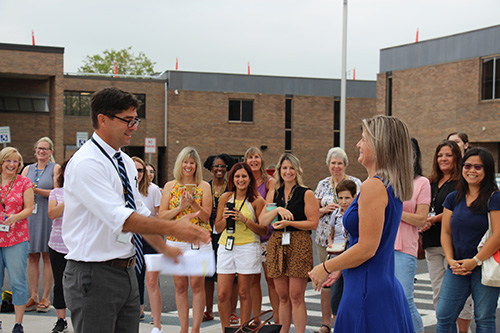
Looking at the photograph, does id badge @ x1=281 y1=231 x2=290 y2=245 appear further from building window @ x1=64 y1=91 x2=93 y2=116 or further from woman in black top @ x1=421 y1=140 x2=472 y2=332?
building window @ x1=64 y1=91 x2=93 y2=116

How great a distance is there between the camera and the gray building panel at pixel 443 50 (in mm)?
29359

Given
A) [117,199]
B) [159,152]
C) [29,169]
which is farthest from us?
[159,152]

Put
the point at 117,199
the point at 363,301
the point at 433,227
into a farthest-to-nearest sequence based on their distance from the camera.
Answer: the point at 433,227
the point at 363,301
the point at 117,199

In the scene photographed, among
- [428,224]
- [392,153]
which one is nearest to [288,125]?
[428,224]

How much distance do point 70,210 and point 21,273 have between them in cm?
370

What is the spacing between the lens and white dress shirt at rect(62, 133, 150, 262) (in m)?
3.25

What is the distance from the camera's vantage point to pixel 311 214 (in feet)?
21.4

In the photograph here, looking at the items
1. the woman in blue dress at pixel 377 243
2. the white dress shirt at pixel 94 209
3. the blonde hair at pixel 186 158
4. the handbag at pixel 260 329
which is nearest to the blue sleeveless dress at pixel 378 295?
the woman in blue dress at pixel 377 243

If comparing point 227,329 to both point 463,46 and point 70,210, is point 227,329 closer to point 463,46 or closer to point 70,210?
point 70,210

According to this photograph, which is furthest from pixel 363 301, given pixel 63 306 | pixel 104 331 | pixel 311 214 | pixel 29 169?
pixel 29 169

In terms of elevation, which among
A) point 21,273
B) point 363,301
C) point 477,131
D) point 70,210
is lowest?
point 21,273

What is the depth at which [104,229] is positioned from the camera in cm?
337

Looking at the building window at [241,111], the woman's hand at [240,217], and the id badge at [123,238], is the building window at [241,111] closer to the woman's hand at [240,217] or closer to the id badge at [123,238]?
the woman's hand at [240,217]

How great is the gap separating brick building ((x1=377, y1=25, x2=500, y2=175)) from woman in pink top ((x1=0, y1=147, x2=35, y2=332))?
27.3m
